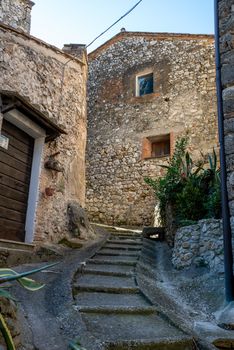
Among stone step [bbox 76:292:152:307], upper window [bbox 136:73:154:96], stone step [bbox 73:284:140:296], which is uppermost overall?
upper window [bbox 136:73:154:96]

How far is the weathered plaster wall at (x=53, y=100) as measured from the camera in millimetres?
4789

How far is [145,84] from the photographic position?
1123cm

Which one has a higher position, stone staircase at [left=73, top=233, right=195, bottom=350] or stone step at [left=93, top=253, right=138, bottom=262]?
stone step at [left=93, top=253, right=138, bottom=262]

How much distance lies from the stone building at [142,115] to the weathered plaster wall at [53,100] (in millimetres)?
3917

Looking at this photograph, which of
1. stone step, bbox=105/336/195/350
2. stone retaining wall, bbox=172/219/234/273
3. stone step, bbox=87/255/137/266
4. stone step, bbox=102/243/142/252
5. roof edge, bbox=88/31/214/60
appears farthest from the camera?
roof edge, bbox=88/31/214/60

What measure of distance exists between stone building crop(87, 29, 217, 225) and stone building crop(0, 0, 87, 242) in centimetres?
407

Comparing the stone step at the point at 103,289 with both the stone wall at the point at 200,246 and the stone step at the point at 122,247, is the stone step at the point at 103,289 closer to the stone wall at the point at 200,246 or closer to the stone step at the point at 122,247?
the stone wall at the point at 200,246

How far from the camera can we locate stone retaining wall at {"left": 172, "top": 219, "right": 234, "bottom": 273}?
4.14m

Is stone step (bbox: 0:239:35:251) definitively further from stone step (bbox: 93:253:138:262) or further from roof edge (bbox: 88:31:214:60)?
roof edge (bbox: 88:31:214:60)

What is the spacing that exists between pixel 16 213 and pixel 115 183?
5731 mm

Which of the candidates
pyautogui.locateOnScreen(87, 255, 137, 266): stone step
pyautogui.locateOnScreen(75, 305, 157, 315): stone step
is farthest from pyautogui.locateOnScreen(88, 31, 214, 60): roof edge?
pyautogui.locateOnScreen(75, 305, 157, 315): stone step

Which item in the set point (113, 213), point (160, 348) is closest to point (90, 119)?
point (113, 213)

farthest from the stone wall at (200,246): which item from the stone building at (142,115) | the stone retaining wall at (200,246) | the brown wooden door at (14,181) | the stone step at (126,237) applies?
the stone building at (142,115)

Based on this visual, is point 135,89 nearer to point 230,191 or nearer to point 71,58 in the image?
point 71,58
